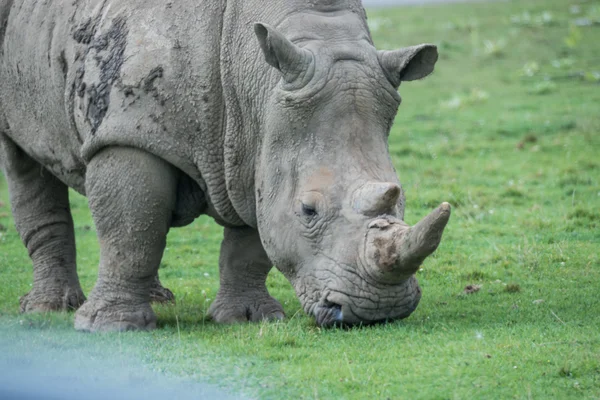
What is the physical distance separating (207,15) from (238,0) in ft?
0.74

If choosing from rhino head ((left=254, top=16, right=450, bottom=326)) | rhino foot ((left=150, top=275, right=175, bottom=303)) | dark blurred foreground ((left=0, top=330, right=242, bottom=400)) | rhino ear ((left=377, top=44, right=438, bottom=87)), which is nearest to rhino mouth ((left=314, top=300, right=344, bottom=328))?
rhino head ((left=254, top=16, right=450, bottom=326))

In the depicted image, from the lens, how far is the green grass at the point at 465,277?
6.50 metres

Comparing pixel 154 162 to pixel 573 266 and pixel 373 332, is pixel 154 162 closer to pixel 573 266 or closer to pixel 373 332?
pixel 373 332

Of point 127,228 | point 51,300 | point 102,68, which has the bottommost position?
point 51,300

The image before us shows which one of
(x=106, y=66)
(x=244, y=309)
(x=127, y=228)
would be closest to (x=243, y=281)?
(x=244, y=309)

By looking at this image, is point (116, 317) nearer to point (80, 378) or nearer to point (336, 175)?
point (80, 378)

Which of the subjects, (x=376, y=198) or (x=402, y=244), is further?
(x=376, y=198)

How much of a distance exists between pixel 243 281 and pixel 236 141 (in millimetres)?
1393

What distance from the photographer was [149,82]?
7836 millimetres

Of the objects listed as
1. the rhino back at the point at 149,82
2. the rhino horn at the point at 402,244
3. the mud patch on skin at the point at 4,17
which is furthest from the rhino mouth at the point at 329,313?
the mud patch on skin at the point at 4,17

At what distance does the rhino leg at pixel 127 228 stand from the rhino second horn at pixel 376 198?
5.09 feet

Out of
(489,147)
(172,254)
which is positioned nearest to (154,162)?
(172,254)

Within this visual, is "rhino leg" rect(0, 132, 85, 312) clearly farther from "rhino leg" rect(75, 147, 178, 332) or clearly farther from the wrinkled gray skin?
→ "rhino leg" rect(75, 147, 178, 332)

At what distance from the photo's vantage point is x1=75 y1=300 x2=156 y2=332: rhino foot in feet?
26.7
